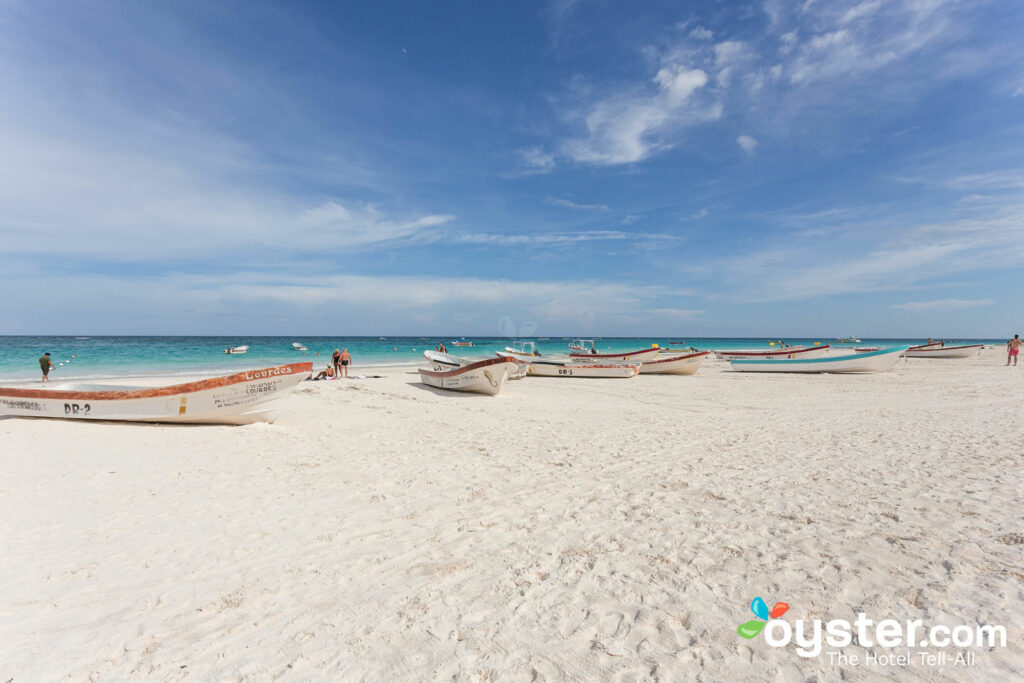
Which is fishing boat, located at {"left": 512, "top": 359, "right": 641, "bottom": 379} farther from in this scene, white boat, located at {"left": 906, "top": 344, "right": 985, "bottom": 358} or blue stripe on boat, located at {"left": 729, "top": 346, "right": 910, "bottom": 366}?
white boat, located at {"left": 906, "top": 344, "right": 985, "bottom": 358}

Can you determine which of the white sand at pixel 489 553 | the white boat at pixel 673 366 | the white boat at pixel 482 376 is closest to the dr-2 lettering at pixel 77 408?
the white sand at pixel 489 553

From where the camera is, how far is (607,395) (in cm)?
1697

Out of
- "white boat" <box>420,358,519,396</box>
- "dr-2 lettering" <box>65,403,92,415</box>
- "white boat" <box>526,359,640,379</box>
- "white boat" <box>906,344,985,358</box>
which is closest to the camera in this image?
"dr-2 lettering" <box>65,403,92,415</box>

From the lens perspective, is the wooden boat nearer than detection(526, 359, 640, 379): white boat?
Yes

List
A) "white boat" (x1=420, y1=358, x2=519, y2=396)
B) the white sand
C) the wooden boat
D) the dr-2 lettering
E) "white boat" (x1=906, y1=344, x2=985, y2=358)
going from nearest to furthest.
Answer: the white sand, the wooden boat, the dr-2 lettering, "white boat" (x1=420, y1=358, x2=519, y2=396), "white boat" (x1=906, y1=344, x2=985, y2=358)

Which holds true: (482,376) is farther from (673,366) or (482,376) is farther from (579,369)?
(673,366)

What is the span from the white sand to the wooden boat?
3.81ft

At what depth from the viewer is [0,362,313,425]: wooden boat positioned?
9672 millimetres

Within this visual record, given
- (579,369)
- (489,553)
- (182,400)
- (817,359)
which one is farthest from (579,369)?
(489,553)

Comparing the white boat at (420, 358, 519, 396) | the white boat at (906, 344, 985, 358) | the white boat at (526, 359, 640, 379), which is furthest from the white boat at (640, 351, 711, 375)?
the white boat at (906, 344, 985, 358)

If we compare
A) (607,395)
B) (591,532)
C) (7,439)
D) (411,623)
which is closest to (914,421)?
(607,395)

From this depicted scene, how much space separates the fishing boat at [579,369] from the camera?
22938 mm

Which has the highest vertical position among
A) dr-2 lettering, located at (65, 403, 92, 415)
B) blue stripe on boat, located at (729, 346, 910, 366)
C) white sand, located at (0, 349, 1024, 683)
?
blue stripe on boat, located at (729, 346, 910, 366)

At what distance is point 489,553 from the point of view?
416 cm
